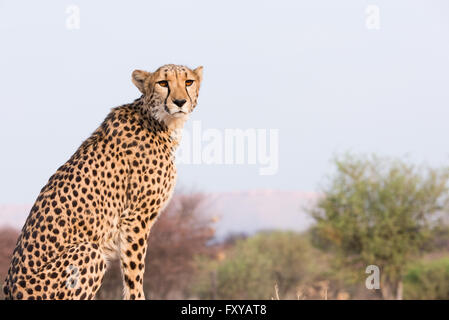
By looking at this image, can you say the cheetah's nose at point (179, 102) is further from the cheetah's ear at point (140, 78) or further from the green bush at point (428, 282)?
the green bush at point (428, 282)

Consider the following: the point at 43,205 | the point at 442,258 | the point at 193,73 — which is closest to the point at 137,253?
the point at 43,205

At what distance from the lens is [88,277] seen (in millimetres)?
4207

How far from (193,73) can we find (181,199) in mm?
17000

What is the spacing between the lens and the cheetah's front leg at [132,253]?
15.1 feet

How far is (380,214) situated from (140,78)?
20.4 metres

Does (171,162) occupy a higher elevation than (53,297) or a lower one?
higher

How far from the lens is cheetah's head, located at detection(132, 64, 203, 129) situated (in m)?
4.57

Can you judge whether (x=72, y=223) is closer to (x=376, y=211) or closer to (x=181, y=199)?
(x=181, y=199)

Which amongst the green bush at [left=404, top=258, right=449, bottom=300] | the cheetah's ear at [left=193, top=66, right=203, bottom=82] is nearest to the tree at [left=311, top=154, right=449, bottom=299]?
the green bush at [left=404, top=258, right=449, bottom=300]

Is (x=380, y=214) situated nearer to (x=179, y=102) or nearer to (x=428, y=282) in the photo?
(x=428, y=282)

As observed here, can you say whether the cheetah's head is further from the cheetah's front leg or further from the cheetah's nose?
the cheetah's front leg

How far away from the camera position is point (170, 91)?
183 inches

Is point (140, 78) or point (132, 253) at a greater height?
point (140, 78)

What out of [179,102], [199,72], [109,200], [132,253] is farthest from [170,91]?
[132,253]
